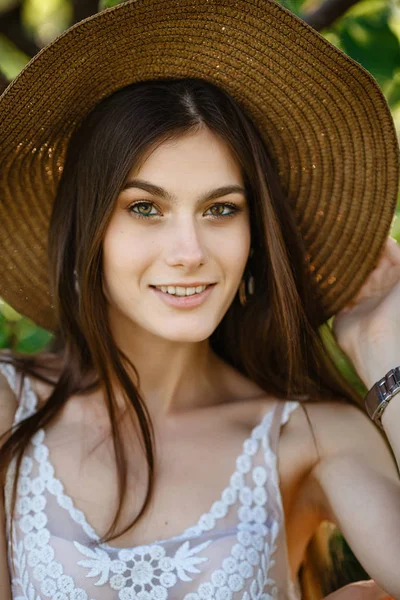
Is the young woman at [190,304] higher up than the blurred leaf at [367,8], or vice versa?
the blurred leaf at [367,8]

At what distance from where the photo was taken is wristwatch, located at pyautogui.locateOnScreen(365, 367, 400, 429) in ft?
7.73

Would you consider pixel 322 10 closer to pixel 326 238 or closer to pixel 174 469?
pixel 326 238

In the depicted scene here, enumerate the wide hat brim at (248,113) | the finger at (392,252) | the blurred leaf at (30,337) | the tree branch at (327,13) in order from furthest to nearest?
the blurred leaf at (30,337), the tree branch at (327,13), the finger at (392,252), the wide hat brim at (248,113)

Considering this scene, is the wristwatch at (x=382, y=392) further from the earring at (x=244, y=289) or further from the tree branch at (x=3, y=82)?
the tree branch at (x=3, y=82)

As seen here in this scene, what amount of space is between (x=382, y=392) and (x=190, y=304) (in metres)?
0.54

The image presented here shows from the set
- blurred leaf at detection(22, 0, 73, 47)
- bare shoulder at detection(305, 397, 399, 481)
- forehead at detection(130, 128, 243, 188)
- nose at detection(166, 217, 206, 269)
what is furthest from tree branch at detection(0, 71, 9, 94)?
bare shoulder at detection(305, 397, 399, 481)

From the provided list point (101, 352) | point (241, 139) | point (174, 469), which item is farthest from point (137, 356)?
point (241, 139)

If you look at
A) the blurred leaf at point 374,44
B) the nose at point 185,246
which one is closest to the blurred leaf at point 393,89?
the blurred leaf at point 374,44

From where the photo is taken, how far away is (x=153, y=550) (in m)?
2.32

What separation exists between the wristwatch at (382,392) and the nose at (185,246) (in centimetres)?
56

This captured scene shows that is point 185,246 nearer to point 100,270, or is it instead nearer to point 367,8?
point 100,270

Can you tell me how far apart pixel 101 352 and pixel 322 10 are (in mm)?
1146

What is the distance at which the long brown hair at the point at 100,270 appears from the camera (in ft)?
7.61

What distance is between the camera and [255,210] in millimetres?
2475
